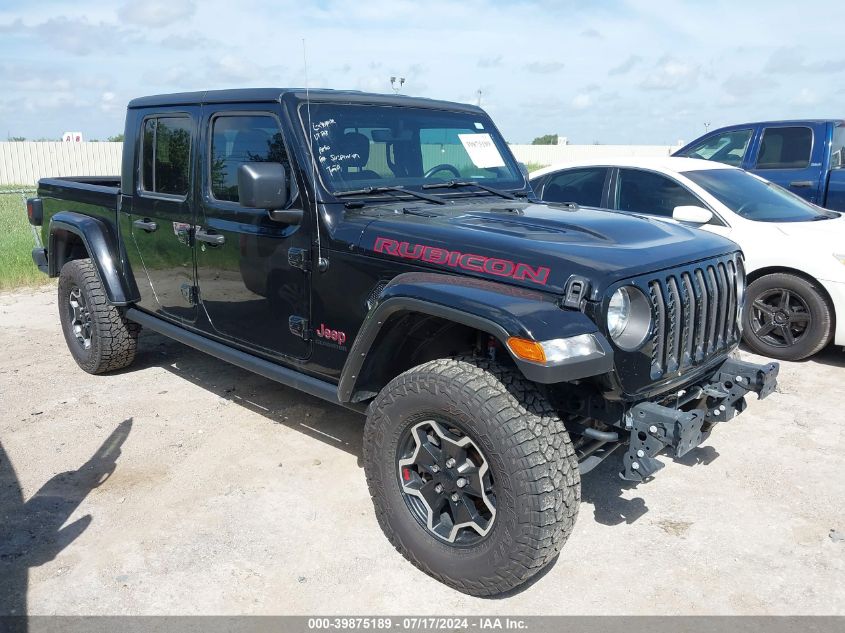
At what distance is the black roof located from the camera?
3.76m

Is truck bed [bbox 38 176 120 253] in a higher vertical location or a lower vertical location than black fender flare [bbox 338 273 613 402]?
higher

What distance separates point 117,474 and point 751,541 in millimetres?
3351

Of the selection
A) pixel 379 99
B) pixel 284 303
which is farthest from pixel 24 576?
pixel 379 99

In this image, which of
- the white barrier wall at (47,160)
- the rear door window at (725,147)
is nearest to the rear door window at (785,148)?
the rear door window at (725,147)

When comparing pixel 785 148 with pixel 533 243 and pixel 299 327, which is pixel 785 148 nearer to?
pixel 533 243

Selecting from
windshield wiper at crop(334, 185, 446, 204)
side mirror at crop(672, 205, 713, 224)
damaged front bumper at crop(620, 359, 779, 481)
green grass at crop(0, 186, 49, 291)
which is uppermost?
windshield wiper at crop(334, 185, 446, 204)

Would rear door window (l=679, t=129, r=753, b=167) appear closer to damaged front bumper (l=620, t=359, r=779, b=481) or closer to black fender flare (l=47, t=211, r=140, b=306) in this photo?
damaged front bumper (l=620, t=359, r=779, b=481)

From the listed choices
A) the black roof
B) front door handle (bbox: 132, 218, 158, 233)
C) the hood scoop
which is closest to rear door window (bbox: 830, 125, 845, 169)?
the black roof

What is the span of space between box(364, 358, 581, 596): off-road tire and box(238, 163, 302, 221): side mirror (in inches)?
43.6

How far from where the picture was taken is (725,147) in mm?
8828

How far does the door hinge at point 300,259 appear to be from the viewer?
3580 mm

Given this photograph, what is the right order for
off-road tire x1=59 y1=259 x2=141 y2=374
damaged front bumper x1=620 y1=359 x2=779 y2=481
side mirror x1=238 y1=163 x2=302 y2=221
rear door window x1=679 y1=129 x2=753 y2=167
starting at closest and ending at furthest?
damaged front bumper x1=620 y1=359 x2=779 y2=481 → side mirror x1=238 y1=163 x2=302 y2=221 → off-road tire x1=59 y1=259 x2=141 y2=374 → rear door window x1=679 y1=129 x2=753 y2=167

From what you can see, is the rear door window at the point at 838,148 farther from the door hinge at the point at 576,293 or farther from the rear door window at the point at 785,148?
the door hinge at the point at 576,293

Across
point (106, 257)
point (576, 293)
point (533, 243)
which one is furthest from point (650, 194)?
point (106, 257)
